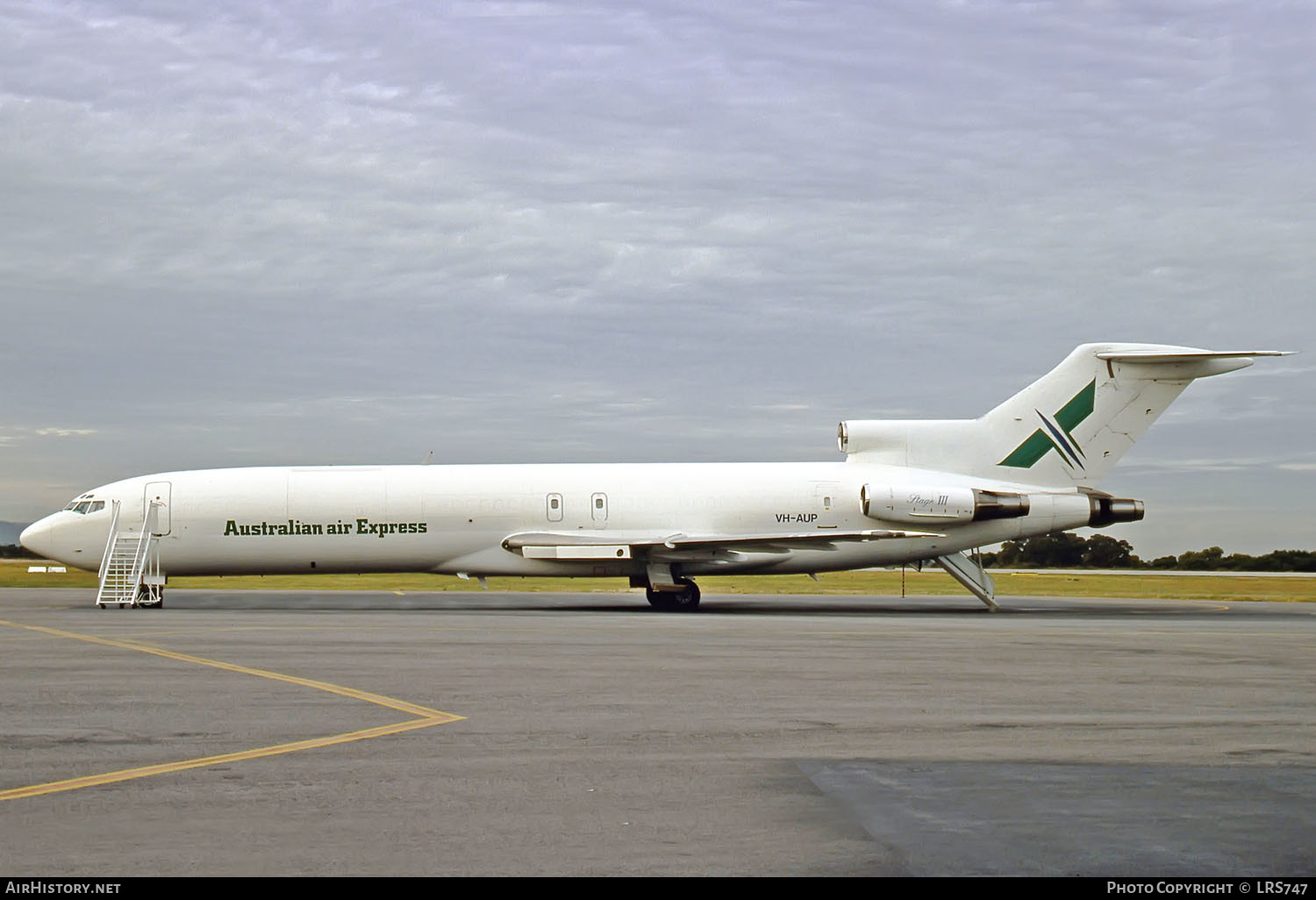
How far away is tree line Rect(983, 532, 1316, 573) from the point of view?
266ft

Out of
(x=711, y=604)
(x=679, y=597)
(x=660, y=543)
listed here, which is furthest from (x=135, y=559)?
(x=711, y=604)

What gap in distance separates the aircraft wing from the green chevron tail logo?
3.46 m

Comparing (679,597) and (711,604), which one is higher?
(679,597)

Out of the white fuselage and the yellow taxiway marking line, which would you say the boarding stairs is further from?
the yellow taxiway marking line

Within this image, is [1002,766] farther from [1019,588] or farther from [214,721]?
[1019,588]

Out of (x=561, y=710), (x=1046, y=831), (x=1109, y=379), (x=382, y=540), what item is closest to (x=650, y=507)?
(x=382, y=540)

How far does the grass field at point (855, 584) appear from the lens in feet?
150

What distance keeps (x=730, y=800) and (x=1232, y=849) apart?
9.02 feet

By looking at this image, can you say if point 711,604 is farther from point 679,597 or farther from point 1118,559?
point 1118,559

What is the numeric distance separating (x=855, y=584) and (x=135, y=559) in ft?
100

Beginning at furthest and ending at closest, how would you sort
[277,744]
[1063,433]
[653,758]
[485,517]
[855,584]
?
[855,584]
[1063,433]
[485,517]
[277,744]
[653,758]

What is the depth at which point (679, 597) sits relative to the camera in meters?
32.3

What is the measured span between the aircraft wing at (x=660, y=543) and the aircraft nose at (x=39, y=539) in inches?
471

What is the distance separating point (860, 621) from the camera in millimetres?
25609
